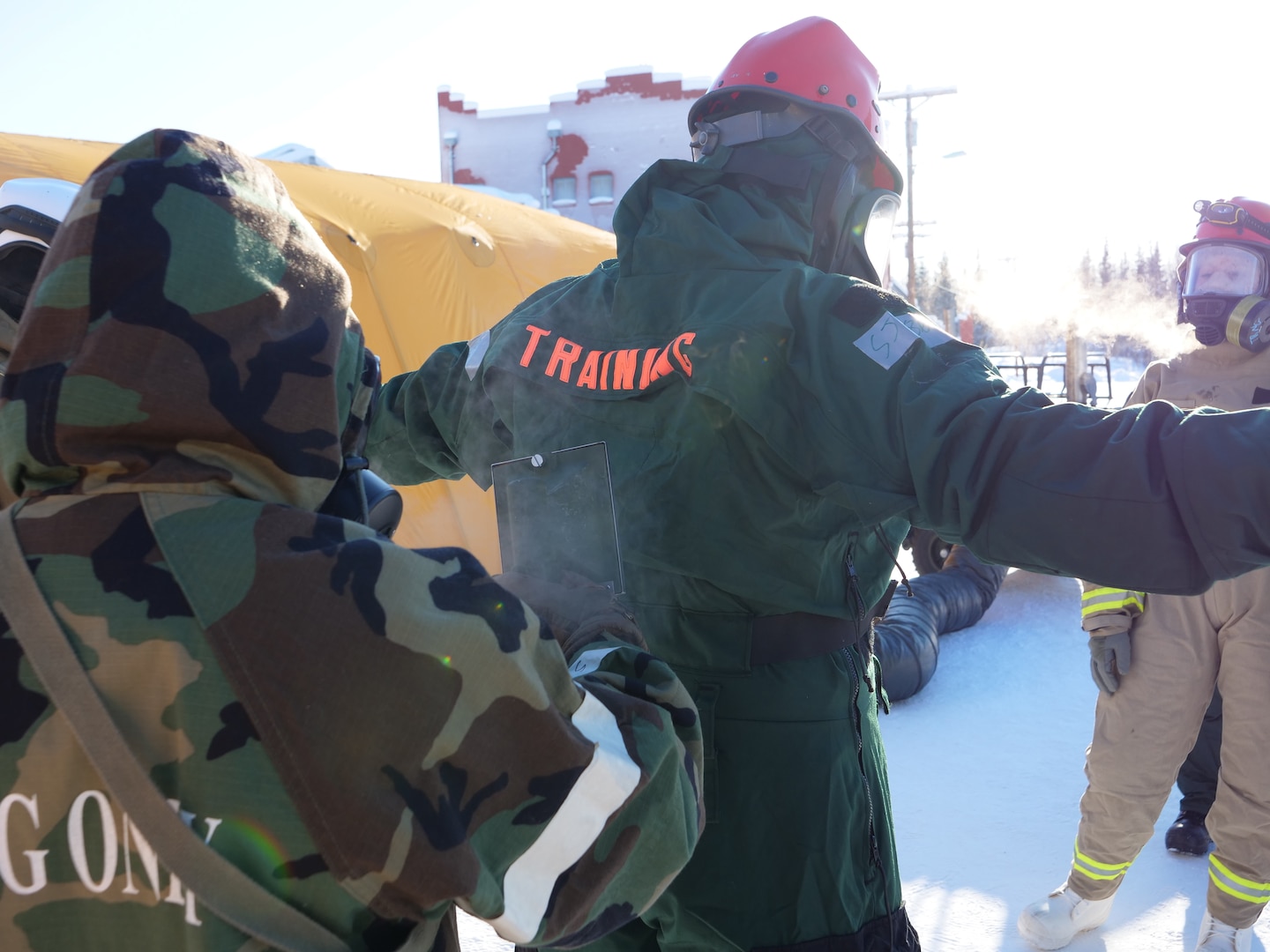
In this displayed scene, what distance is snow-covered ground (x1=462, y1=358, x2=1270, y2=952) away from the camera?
300 centimetres

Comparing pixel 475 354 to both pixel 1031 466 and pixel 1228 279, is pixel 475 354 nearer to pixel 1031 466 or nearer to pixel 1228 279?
pixel 1031 466

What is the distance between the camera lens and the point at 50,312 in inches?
31.3

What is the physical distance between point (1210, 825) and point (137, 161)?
10.6ft

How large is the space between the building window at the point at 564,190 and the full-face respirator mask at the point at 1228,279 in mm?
21614

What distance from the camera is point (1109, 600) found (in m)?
2.88

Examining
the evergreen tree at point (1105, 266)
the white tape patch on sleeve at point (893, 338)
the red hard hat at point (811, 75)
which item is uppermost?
the red hard hat at point (811, 75)

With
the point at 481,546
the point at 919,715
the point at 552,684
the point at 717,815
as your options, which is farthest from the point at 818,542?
the point at 481,546

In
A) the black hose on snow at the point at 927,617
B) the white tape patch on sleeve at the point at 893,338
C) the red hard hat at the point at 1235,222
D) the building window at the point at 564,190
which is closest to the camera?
the white tape patch on sleeve at the point at 893,338

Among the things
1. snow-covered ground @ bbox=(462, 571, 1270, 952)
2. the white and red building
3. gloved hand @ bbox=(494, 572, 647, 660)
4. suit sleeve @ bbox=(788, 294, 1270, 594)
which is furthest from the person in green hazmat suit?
the white and red building

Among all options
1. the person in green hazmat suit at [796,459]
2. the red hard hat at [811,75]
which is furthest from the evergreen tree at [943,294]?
the person in green hazmat suit at [796,459]

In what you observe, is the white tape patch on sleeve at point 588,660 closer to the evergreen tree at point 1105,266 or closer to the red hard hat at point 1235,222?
the red hard hat at point 1235,222

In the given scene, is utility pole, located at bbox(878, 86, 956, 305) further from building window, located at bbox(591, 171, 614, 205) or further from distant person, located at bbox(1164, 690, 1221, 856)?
distant person, located at bbox(1164, 690, 1221, 856)

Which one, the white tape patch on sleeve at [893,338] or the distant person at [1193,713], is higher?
the white tape patch on sleeve at [893,338]

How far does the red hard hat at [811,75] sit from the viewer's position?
1665 mm
